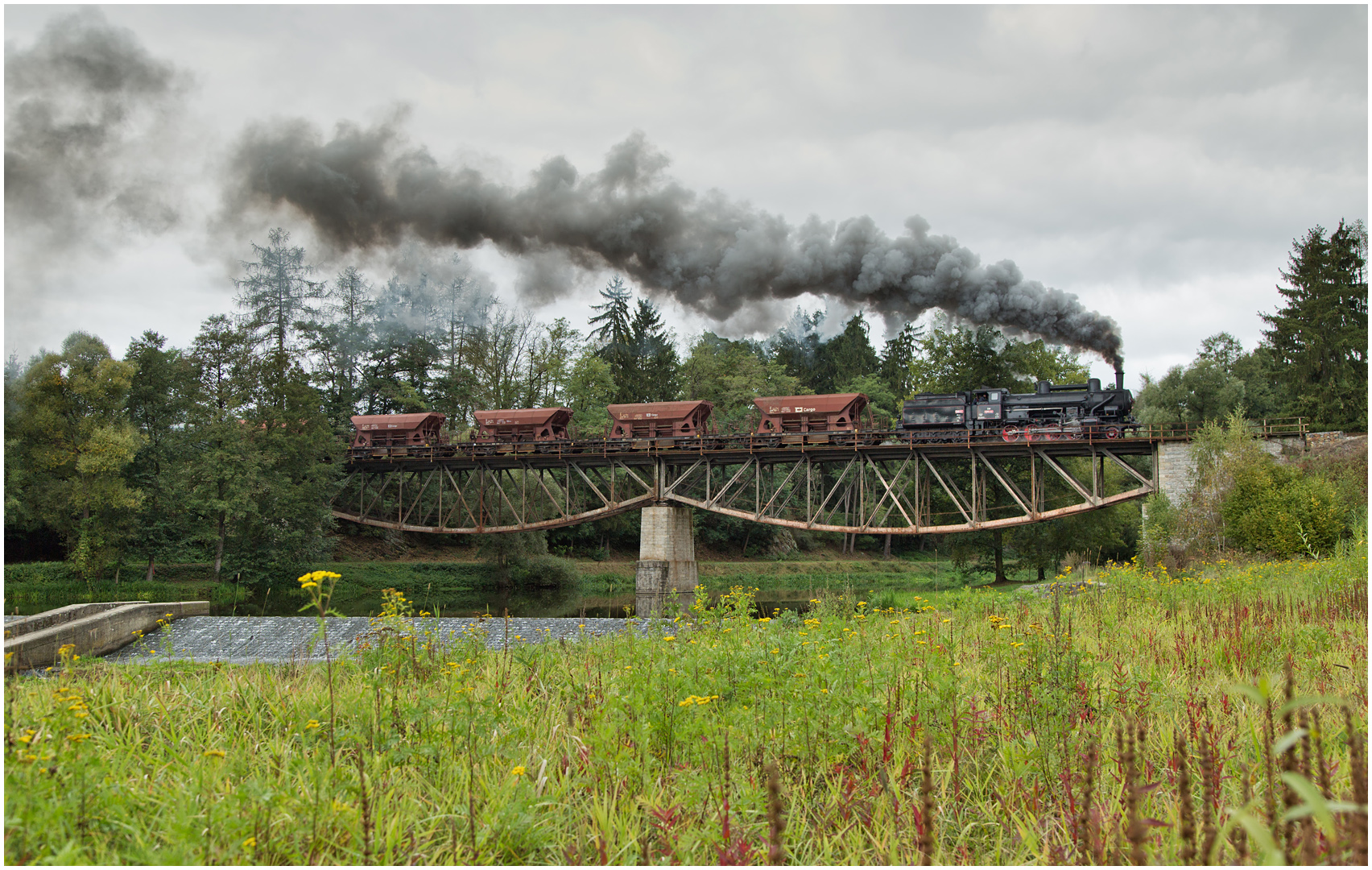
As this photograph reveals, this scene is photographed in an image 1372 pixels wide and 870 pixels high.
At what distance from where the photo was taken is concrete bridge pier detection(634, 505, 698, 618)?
127 ft

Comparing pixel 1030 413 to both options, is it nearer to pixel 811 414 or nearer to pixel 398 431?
pixel 811 414

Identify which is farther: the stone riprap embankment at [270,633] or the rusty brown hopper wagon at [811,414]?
the rusty brown hopper wagon at [811,414]

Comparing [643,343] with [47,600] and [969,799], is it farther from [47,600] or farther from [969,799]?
[969,799]

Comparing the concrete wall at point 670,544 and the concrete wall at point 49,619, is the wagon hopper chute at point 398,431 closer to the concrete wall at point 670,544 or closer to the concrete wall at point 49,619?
the concrete wall at point 670,544

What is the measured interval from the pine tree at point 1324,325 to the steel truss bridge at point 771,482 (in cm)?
972

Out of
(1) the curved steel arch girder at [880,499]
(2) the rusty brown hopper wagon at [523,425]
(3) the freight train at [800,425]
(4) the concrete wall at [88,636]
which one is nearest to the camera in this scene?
(4) the concrete wall at [88,636]

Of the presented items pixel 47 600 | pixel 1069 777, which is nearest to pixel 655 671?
pixel 1069 777

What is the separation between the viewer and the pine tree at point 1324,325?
4422 centimetres

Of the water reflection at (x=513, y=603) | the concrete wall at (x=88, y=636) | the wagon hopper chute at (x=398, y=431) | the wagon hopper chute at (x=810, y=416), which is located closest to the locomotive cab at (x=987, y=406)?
the wagon hopper chute at (x=810, y=416)

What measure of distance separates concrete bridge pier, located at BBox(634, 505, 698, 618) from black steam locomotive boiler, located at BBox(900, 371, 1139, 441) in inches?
490

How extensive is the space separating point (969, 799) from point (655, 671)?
2.62 m

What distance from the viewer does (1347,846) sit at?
2621 millimetres

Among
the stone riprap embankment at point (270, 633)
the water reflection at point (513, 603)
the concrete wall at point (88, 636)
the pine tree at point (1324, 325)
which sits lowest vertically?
the water reflection at point (513, 603)

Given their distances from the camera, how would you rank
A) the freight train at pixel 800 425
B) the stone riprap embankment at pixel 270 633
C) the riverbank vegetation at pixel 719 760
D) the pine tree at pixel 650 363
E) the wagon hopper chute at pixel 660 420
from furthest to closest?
1. the pine tree at pixel 650 363
2. the wagon hopper chute at pixel 660 420
3. the freight train at pixel 800 425
4. the stone riprap embankment at pixel 270 633
5. the riverbank vegetation at pixel 719 760
